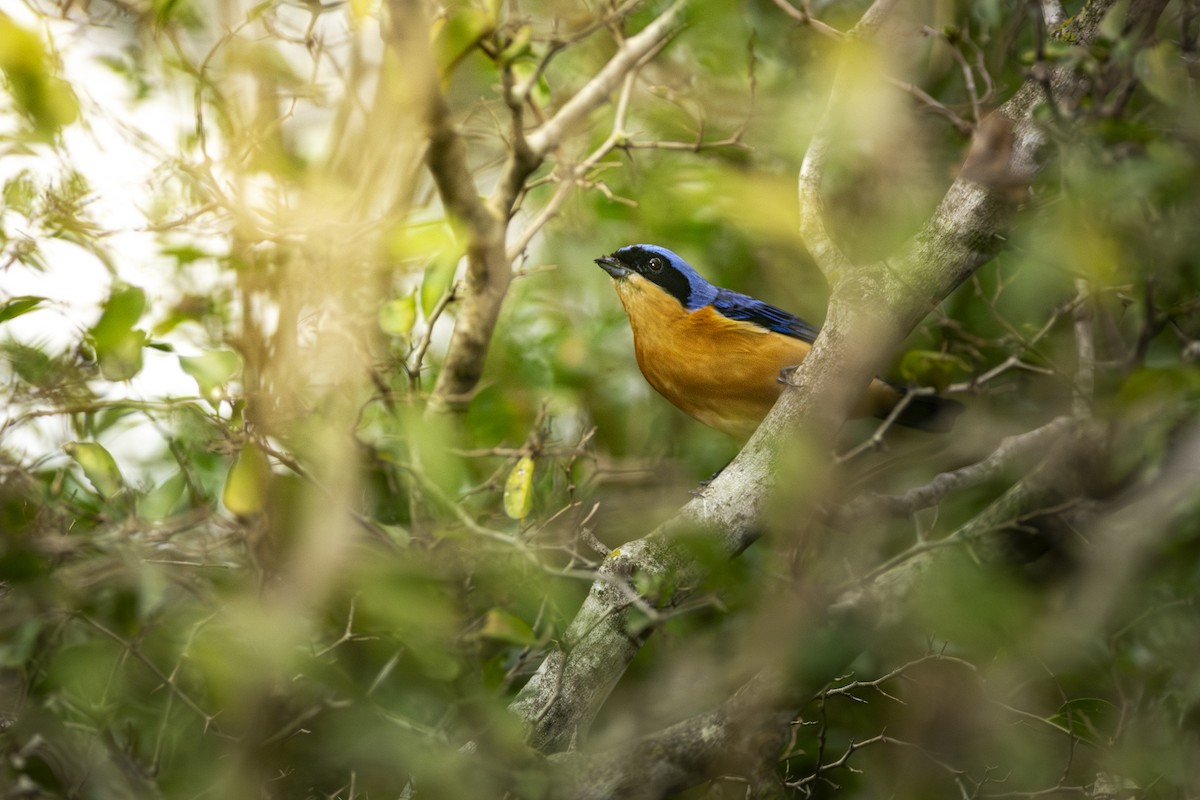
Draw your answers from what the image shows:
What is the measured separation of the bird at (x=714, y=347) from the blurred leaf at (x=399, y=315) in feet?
4.67

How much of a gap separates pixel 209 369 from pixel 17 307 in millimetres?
571

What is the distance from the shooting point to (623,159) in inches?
200

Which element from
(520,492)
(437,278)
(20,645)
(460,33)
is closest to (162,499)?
(20,645)

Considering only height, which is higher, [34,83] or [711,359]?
[34,83]

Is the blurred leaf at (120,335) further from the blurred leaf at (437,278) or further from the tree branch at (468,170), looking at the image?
the tree branch at (468,170)

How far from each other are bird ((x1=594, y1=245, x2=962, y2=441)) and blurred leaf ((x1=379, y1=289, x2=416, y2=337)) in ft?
4.67

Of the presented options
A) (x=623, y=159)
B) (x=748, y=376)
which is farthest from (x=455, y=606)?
(x=623, y=159)

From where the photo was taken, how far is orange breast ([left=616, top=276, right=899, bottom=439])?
4680mm

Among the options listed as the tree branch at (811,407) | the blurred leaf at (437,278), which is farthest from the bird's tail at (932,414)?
the blurred leaf at (437,278)

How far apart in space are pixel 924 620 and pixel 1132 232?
1.05 m

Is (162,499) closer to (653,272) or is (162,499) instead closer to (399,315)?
(399,315)

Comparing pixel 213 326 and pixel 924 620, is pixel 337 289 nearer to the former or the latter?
pixel 213 326

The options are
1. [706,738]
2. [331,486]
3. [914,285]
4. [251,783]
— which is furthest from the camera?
[914,285]

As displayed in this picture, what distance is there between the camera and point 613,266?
4.99 meters
